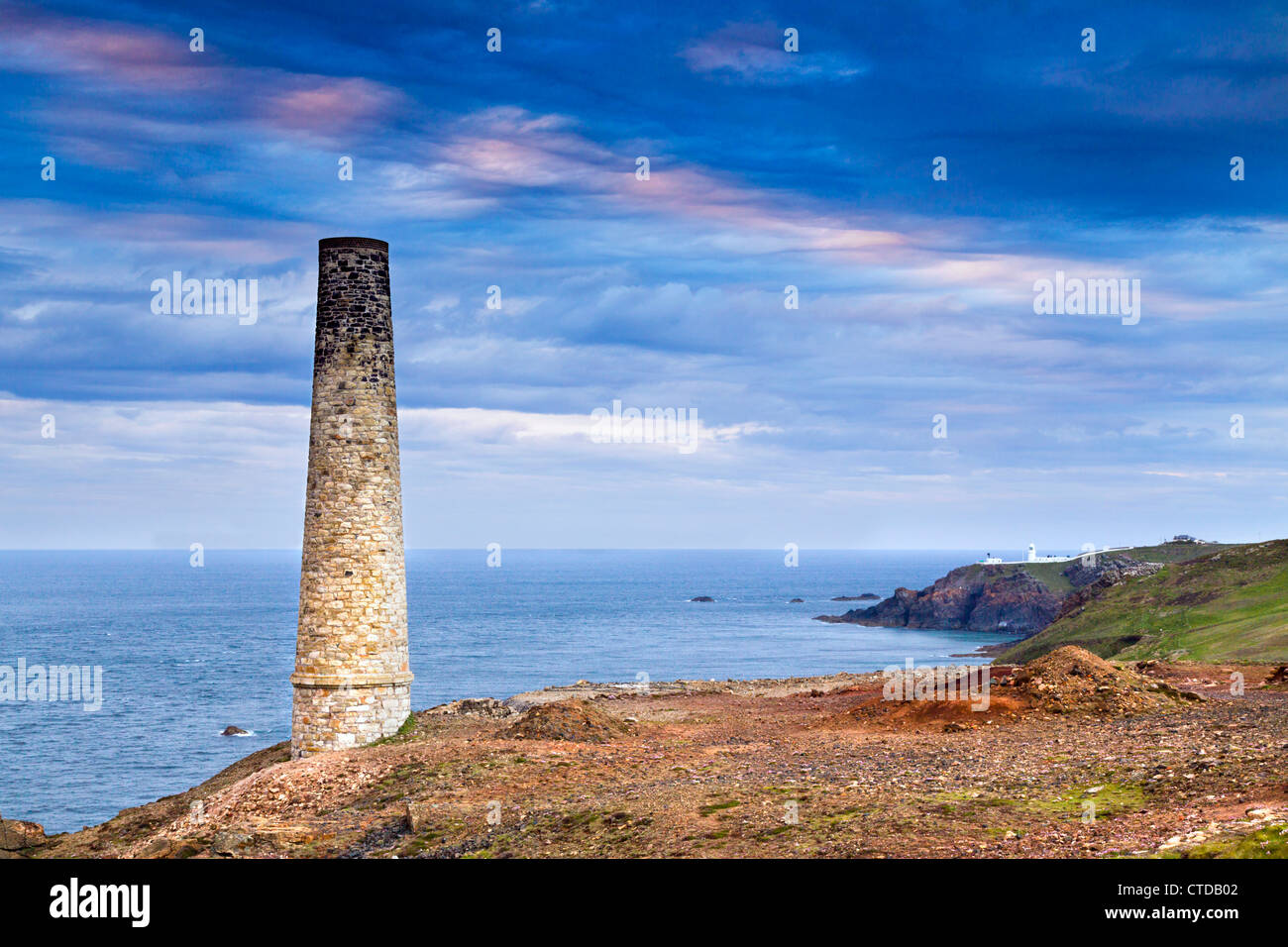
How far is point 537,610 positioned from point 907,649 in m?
79.0

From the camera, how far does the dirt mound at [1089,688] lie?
28375mm

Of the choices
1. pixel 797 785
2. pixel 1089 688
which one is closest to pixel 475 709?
pixel 797 785

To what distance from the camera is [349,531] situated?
29.1 metres

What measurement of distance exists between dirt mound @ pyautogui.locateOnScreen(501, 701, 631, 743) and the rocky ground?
0.22 ft

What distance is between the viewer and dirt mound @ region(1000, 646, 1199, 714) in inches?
1117

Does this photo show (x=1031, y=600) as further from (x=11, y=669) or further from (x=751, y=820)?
(x=751, y=820)

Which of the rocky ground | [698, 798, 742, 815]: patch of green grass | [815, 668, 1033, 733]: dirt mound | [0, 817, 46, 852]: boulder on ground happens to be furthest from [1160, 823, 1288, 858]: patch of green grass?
[0, 817, 46, 852]: boulder on ground

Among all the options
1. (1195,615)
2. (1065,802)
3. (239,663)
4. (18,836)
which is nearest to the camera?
(1065,802)

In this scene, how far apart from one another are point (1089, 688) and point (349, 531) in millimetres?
19282

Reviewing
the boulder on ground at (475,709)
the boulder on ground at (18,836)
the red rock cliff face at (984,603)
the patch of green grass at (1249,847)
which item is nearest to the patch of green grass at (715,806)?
the patch of green grass at (1249,847)

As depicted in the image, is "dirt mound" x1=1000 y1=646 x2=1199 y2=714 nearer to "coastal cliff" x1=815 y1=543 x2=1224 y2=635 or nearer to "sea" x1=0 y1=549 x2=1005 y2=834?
"sea" x1=0 y1=549 x2=1005 y2=834

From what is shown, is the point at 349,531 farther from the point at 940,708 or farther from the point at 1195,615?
the point at 1195,615
